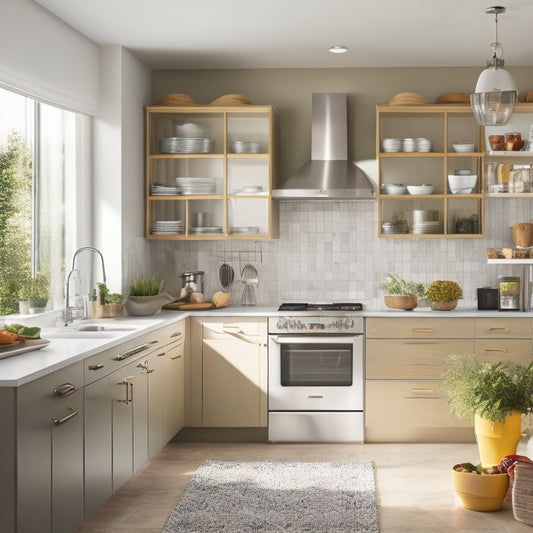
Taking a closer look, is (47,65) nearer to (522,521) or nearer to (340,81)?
(340,81)

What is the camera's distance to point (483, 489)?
3908 millimetres

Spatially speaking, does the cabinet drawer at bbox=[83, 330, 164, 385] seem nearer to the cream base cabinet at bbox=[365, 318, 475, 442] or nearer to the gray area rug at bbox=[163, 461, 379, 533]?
the gray area rug at bbox=[163, 461, 379, 533]

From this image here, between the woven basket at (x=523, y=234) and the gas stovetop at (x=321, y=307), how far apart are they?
1.25 m

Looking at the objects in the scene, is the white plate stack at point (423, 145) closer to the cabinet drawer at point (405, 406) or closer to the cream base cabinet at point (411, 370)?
the cream base cabinet at point (411, 370)

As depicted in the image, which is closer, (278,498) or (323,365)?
(278,498)

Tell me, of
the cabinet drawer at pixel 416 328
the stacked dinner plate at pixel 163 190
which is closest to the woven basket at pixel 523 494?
the cabinet drawer at pixel 416 328

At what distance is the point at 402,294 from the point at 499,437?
4.84 feet

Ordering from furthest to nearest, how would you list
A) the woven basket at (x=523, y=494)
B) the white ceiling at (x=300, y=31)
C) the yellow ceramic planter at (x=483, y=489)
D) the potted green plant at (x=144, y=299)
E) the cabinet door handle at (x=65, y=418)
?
1. the potted green plant at (x=144, y=299)
2. the white ceiling at (x=300, y=31)
3. the yellow ceramic planter at (x=483, y=489)
4. the woven basket at (x=523, y=494)
5. the cabinet door handle at (x=65, y=418)

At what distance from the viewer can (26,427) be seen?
9.20 ft

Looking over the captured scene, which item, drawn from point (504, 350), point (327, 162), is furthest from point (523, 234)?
point (327, 162)

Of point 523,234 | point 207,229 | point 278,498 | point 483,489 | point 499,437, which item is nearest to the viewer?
point 483,489

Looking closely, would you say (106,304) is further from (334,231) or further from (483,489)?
(483,489)

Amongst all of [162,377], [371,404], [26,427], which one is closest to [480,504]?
[371,404]

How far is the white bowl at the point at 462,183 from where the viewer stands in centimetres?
562
